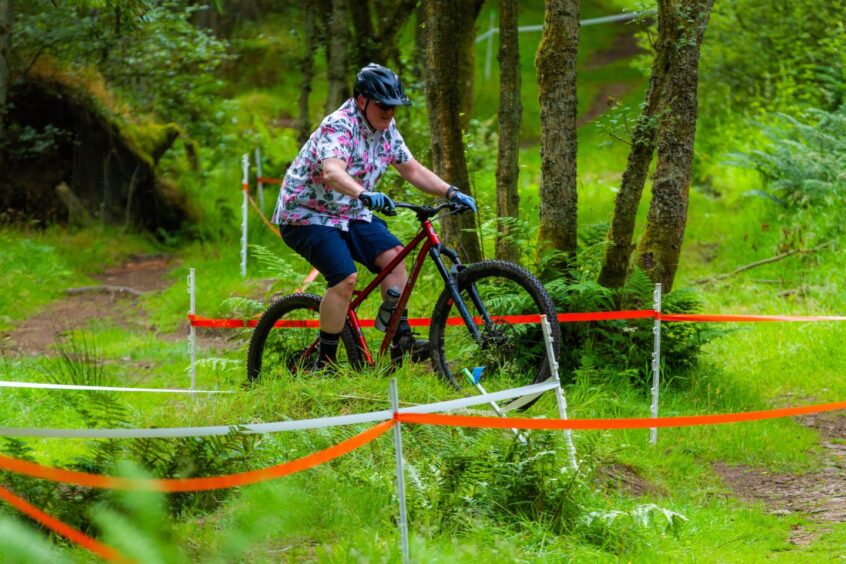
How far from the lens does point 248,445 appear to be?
486cm

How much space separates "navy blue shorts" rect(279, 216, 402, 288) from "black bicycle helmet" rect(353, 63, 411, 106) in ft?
2.73

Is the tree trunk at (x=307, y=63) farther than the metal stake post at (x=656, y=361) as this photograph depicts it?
Yes

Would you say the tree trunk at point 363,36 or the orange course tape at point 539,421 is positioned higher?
the tree trunk at point 363,36

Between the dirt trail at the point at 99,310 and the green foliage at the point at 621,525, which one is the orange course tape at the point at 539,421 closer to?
the green foliage at the point at 621,525

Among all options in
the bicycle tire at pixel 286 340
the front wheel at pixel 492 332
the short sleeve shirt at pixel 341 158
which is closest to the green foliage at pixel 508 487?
the front wheel at pixel 492 332

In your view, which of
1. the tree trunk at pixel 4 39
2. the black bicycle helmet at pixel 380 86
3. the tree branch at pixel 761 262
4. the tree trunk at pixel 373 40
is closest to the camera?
the black bicycle helmet at pixel 380 86

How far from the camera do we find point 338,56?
594 inches

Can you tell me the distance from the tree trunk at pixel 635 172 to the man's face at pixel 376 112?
212 cm

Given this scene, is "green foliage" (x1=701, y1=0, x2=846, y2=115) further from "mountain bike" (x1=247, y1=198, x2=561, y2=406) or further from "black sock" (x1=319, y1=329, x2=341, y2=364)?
"black sock" (x1=319, y1=329, x2=341, y2=364)

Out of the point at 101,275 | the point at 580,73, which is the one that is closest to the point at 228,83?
the point at 580,73

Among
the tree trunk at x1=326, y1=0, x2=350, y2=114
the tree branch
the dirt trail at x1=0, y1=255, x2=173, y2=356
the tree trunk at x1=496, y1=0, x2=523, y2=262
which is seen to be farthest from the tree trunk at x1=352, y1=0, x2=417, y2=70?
the tree trunk at x1=496, y1=0, x2=523, y2=262

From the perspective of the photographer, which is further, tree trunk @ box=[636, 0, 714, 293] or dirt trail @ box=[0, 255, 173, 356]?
dirt trail @ box=[0, 255, 173, 356]

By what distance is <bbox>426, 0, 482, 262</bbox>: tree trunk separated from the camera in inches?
351

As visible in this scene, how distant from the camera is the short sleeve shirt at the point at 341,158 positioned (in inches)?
253
